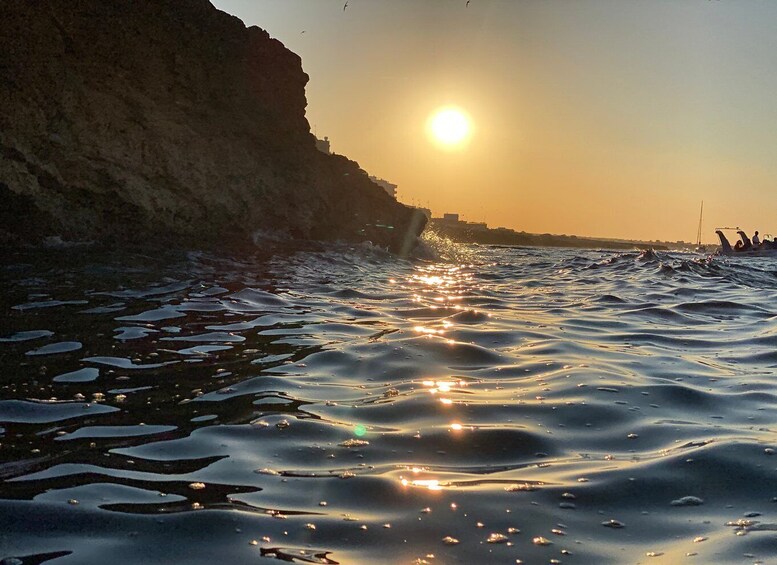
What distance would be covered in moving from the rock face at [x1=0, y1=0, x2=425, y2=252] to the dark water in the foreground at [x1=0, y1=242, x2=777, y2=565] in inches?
198

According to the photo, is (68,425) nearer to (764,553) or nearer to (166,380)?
Result: (166,380)

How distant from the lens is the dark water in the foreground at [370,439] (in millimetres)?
1943

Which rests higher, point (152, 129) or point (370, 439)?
point (152, 129)

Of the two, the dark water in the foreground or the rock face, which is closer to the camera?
the dark water in the foreground

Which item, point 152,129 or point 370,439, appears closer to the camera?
point 370,439

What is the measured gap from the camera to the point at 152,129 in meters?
12.9

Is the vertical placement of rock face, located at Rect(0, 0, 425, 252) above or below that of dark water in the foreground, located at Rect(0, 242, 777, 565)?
above

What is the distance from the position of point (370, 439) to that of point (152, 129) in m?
11.8

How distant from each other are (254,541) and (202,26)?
15918 mm

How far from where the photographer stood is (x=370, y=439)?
Result: 2922 millimetres

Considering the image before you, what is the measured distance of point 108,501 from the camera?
211 cm

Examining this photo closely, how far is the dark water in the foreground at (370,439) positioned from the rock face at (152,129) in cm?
502

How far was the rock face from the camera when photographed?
10391 mm

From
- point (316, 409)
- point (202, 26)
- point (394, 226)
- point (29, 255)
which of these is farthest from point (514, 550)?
point (394, 226)
